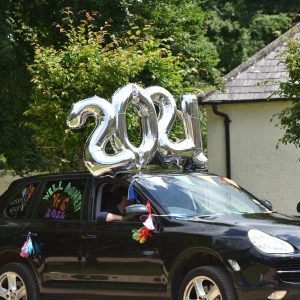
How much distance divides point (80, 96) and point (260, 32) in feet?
55.6

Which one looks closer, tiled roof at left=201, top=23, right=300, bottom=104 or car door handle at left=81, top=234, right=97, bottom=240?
car door handle at left=81, top=234, right=97, bottom=240

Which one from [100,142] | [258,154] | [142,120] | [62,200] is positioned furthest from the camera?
[258,154]

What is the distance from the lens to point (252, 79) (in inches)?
706

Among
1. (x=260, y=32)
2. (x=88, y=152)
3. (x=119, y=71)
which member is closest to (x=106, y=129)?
(x=88, y=152)

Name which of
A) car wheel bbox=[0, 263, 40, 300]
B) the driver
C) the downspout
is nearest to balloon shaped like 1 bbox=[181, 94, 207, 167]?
the driver

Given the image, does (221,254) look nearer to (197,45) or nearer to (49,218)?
(49,218)

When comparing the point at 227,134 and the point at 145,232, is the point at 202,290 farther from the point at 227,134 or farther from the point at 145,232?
the point at 227,134

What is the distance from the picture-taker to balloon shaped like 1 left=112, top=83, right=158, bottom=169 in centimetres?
909

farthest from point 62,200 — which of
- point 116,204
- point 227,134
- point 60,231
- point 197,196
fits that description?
point 227,134

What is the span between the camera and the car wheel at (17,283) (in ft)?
29.6

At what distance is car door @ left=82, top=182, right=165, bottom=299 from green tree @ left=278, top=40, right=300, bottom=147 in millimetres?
4399

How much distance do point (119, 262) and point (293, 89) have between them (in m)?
4.94

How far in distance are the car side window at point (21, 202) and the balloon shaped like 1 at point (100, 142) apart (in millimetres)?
980

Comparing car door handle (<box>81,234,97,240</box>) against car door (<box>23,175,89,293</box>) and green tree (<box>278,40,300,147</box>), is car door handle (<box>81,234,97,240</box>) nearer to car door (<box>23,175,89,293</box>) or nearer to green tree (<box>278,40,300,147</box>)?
car door (<box>23,175,89,293</box>)
